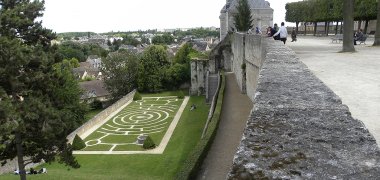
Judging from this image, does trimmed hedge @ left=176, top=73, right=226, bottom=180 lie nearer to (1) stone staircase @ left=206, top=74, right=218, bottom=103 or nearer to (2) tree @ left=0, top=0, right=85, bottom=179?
(2) tree @ left=0, top=0, right=85, bottom=179

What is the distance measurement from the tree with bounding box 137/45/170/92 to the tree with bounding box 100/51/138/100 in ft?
5.15

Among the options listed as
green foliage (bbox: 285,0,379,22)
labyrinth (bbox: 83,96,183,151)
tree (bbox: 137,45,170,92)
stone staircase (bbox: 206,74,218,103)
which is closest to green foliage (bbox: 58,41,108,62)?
tree (bbox: 137,45,170,92)

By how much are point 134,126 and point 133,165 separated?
31.9 ft

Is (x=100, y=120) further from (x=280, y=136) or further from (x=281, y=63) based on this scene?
(x=280, y=136)

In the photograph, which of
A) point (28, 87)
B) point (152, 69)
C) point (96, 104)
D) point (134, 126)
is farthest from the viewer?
point (152, 69)

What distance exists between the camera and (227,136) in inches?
685

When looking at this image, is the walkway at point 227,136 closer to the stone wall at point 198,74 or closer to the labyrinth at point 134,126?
the labyrinth at point 134,126

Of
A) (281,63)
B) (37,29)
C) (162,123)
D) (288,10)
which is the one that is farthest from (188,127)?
(288,10)

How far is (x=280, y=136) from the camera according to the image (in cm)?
272

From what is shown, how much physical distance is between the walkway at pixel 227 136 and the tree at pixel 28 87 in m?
6.78

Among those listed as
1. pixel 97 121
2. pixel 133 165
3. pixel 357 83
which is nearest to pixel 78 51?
pixel 97 121

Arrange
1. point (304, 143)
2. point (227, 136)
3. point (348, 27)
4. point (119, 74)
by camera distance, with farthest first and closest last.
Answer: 1. point (119, 74)
2. point (348, 27)
3. point (227, 136)
4. point (304, 143)

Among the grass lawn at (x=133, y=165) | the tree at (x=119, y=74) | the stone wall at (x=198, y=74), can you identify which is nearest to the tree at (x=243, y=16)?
the stone wall at (x=198, y=74)

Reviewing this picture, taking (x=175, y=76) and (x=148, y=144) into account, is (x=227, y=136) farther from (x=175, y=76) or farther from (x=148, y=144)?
(x=175, y=76)
